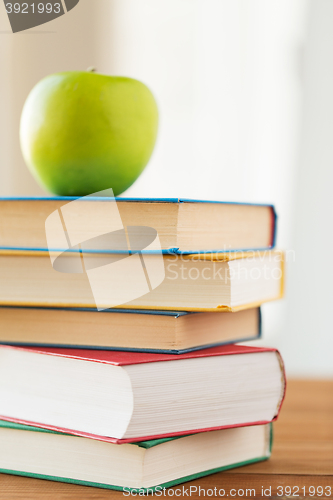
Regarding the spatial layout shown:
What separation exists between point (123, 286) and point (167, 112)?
131cm

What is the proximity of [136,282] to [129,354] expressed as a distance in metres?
0.07

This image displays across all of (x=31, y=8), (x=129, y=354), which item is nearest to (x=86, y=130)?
(x=129, y=354)

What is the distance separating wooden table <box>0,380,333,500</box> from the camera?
20.2 inches

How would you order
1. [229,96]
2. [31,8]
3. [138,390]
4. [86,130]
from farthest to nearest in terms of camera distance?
[229,96] < [31,8] < [86,130] < [138,390]

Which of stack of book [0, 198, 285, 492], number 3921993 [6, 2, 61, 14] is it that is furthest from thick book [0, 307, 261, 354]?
number 3921993 [6, 2, 61, 14]

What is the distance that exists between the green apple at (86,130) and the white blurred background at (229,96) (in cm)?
111

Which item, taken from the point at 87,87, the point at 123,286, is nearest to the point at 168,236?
the point at 123,286

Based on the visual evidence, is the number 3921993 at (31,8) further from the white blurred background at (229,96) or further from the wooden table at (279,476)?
the wooden table at (279,476)

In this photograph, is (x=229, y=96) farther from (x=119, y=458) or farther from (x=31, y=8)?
(x=119, y=458)

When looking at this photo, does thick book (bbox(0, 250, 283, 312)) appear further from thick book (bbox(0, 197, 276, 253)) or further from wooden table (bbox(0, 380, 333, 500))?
wooden table (bbox(0, 380, 333, 500))

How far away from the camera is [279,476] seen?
57cm

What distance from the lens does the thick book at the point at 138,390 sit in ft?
1.69

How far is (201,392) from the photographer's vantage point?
0.56 meters

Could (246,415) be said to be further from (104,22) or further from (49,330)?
(104,22)
